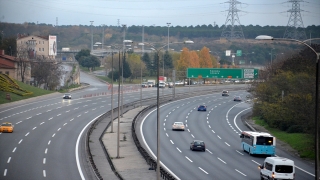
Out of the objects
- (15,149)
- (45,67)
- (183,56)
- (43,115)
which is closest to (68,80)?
(45,67)

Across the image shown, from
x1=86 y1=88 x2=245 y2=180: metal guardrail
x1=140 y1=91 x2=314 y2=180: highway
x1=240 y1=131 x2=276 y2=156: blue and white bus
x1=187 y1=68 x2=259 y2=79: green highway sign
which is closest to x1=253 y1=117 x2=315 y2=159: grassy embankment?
x1=140 y1=91 x2=314 y2=180: highway

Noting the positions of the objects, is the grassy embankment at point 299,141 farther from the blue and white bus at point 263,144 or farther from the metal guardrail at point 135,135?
the metal guardrail at point 135,135

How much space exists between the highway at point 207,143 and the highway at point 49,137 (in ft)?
18.8

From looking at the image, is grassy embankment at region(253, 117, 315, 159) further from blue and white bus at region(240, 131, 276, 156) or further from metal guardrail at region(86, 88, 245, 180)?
metal guardrail at region(86, 88, 245, 180)

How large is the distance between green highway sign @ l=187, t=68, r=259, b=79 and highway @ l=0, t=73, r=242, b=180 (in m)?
10.9

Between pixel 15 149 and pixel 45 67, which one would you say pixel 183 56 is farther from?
pixel 15 149

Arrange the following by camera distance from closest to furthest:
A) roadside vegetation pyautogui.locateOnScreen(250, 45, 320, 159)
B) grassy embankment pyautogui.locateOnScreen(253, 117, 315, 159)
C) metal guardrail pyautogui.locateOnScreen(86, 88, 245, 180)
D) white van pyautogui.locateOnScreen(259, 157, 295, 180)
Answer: white van pyautogui.locateOnScreen(259, 157, 295, 180) < metal guardrail pyautogui.locateOnScreen(86, 88, 245, 180) < grassy embankment pyautogui.locateOnScreen(253, 117, 315, 159) < roadside vegetation pyautogui.locateOnScreen(250, 45, 320, 159)

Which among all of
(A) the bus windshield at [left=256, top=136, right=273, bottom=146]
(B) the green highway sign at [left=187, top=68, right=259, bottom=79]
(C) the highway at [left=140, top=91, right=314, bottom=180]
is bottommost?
(C) the highway at [left=140, top=91, right=314, bottom=180]

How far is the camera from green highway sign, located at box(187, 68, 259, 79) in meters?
73.0

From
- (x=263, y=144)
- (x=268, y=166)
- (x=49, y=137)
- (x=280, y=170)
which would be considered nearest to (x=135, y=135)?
(x=49, y=137)

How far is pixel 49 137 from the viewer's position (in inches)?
1695

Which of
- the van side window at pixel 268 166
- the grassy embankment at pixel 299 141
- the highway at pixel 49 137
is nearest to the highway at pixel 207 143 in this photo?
the grassy embankment at pixel 299 141

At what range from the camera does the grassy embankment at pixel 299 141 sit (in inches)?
1489

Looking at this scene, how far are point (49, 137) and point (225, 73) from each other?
3622 cm
